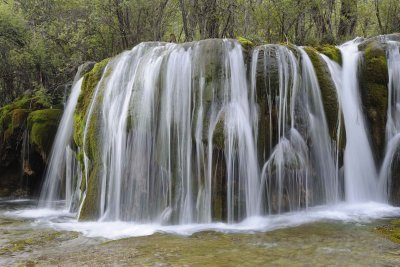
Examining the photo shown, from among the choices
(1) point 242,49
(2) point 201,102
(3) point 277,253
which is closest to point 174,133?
(2) point 201,102

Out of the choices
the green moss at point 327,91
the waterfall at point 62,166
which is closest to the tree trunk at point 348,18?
the green moss at point 327,91

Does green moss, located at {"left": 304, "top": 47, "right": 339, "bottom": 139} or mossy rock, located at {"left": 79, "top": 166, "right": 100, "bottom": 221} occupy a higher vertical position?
green moss, located at {"left": 304, "top": 47, "right": 339, "bottom": 139}

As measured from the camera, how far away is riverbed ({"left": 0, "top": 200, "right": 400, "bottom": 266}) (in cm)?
561

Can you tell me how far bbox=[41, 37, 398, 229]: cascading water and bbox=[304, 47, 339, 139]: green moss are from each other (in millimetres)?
104

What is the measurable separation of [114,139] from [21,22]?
9.88 metres

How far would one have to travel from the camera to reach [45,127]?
13438 millimetres

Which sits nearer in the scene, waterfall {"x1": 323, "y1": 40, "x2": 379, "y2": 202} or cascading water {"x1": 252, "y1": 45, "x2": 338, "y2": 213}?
cascading water {"x1": 252, "y1": 45, "x2": 338, "y2": 213}

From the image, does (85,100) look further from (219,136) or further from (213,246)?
(213,246)

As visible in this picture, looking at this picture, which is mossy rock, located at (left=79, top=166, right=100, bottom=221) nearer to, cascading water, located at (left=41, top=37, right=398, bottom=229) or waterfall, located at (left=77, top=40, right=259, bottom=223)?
cascading water, located at (left=41, top=37, right=398, bottom=229)

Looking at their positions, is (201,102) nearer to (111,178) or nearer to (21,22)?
(111,178)

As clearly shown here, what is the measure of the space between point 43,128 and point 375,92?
1001 centimetres

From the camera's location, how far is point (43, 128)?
528 inches

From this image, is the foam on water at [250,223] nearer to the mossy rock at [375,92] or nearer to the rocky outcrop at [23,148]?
the mossy rock at [375,92]

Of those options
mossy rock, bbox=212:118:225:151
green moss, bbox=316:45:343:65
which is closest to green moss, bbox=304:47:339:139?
green moss, bbox=316:45:343:65
